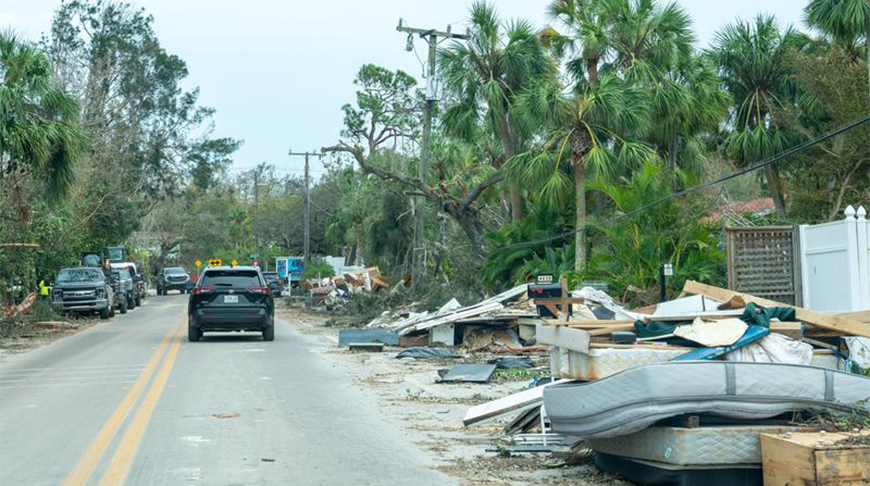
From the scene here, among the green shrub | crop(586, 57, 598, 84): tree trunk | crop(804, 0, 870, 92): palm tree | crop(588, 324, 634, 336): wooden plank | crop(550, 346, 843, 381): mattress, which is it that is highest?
crop(804, 0, 870, 92): palm tree

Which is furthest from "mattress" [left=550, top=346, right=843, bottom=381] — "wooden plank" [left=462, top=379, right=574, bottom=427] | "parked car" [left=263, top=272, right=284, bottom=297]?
"parked car" [left=263, top=272, right=284, bottom=297]

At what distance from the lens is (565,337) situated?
8.63 m

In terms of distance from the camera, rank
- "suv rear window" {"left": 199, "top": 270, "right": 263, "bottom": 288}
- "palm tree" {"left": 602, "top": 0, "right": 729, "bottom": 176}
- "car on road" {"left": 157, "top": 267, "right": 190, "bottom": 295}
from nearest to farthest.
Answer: "suv rear window" {"left": 199, "top": 270, "right": 263, "bottom": 288}
"palm tree" {"left": 602, "top": 0, "right": 729, "bottom": 176}
"car on road" {"left": 157, "top": 267, "right": 190, "bottom": 295}

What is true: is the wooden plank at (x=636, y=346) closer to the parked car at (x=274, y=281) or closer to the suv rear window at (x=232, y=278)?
the suv rear window at (x=232, y=278)

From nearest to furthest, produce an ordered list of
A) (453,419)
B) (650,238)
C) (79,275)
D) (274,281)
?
(453,419), (650,238), (79,275), (274,281)

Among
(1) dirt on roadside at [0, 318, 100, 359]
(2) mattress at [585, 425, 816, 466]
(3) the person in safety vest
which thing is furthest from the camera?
(3) the person in safety vest

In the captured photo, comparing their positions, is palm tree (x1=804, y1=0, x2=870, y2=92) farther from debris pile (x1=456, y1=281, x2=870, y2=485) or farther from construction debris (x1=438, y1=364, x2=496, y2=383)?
debris pile (x1=456, y1=281, x2=870, y2=485)

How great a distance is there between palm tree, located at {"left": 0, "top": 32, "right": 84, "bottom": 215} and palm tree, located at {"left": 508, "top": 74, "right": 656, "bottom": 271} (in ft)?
38.9

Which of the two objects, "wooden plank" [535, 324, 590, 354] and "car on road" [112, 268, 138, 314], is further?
"car on road" [112, 268, 138, 314]

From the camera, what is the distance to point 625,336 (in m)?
8.48

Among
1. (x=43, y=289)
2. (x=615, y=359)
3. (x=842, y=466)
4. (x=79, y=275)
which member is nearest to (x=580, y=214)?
(x=79, y=275)

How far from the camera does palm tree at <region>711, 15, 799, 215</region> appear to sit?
3306cm

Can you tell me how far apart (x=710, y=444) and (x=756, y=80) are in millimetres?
28776

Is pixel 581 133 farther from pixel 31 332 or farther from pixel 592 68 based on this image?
pixel 31 332
